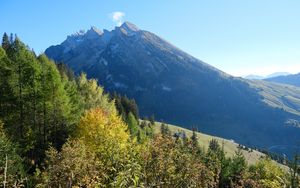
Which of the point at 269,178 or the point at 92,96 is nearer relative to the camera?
the point at 269,178

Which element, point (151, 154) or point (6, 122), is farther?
point (6, 122)

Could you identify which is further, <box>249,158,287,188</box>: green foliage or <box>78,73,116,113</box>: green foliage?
<box>78,73,116,113</box>: green foliage

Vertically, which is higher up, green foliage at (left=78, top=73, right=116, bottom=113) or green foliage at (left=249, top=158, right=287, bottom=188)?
green foliage at (left=78, top=73, right=116, bottom=113)

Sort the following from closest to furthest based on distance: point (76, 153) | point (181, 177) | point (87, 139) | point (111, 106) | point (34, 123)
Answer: point (181, 177), point (76, 153), point (87, 139), point (34, 123), point (111, 106)

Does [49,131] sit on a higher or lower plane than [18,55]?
lower

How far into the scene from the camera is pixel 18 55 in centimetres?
6366

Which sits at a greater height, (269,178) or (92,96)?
(92,96)

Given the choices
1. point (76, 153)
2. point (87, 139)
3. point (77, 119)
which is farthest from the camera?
point (77, 119)

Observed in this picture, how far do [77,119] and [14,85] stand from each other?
1584cm

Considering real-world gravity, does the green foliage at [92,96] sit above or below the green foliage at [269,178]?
above

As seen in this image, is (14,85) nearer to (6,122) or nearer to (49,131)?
(6,122)

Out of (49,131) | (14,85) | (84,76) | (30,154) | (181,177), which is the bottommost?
(181,177)

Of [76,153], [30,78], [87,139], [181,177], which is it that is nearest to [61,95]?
[30,78]

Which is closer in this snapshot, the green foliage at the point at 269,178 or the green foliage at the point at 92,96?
the green foliage at the point at 269,178
